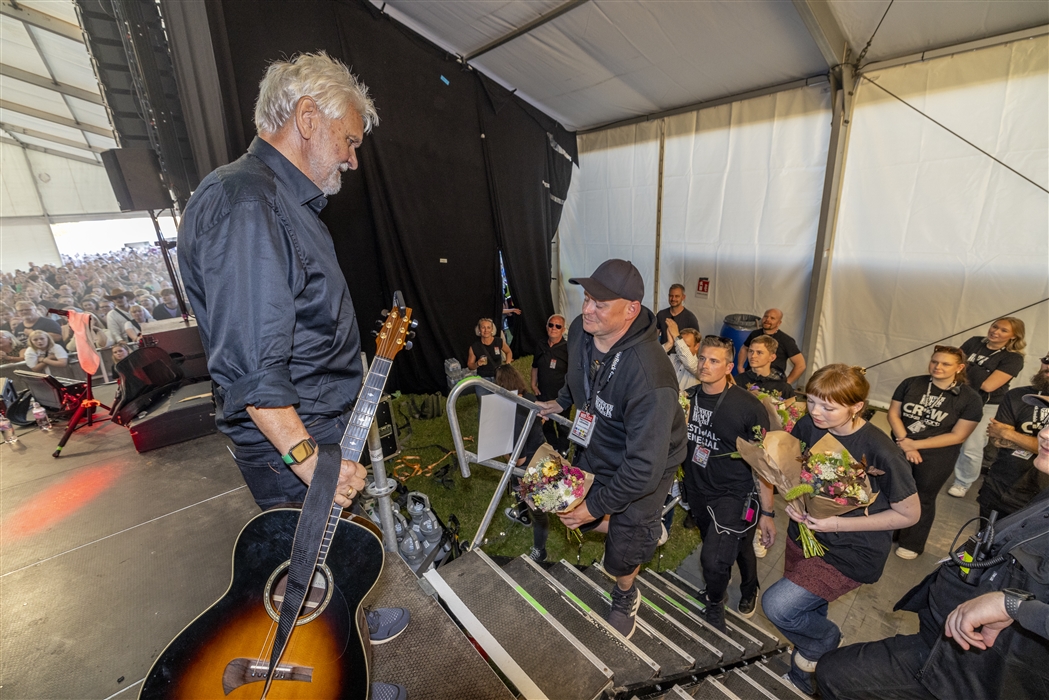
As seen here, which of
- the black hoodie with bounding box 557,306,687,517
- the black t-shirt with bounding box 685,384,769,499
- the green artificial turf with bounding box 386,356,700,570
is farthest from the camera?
the green artificial turf with bounding box 386,356,700,570

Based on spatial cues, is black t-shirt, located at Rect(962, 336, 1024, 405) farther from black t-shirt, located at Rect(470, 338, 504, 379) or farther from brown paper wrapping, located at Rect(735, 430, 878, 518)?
black t-shirt, located at Rect(470, 338, 504, 379)

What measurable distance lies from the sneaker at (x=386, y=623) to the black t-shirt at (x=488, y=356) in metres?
3.79

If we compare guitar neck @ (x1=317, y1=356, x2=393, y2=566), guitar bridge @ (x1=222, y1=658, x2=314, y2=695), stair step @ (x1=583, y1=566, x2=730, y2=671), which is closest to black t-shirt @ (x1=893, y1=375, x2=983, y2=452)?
stair step @ (x1=583, y1=566, x2=730, y2=671)

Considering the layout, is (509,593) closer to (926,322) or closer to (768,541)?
(768,541)

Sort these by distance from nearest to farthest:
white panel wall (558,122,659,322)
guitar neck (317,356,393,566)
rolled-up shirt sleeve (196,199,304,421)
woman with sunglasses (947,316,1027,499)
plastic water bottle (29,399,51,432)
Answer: rolled-up shirt sleeve (196,199,304,421)
guitar neck (317,356,393,566)
woman with sunglasses (947,316,1027,499)
plastic water bottle (29,399,51,432)
white panel wall (558,122,659,322)

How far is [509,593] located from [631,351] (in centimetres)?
154

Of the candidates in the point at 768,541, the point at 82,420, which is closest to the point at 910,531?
the point at 768,541

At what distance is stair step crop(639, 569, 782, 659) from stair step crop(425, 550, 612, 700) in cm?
134

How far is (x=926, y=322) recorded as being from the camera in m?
5.14

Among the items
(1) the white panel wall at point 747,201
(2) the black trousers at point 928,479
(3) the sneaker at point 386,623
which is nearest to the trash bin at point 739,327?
(1) the white panel wall at point 747,201

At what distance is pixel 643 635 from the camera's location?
2.51 metres

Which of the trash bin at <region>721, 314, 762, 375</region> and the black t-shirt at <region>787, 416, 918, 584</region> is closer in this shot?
the black t-shirt at <region>787, 416, 918, 584</region>

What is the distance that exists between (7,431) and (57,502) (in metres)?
2.07

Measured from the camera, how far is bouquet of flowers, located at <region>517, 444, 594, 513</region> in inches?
83.4
